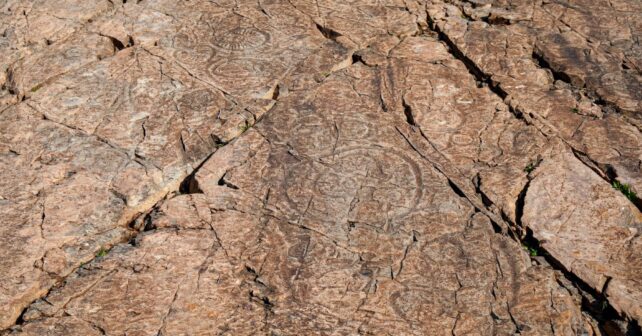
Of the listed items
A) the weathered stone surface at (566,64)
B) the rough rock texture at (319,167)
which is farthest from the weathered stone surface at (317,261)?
the weathered stone surface at (566,64)

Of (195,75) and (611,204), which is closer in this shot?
(611,204)

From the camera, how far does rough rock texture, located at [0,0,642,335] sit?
3.80m

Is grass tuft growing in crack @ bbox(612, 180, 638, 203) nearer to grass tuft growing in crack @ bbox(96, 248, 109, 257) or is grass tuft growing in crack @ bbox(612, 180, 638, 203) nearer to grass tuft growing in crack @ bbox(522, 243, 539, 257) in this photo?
grass tuft growing in crack @ bbox(522, 243, 539, 257)

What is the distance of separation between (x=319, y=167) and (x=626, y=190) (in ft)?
5.69

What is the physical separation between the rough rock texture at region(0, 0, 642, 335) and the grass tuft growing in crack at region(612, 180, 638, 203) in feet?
0.04

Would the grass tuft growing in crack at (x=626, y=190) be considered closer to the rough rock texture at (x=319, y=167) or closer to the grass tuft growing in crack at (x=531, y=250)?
the rough rock texture at (x=319, y=167)

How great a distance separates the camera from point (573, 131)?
4758 mm

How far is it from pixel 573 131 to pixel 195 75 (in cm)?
246

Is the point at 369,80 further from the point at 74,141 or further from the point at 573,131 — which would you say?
the point at 74,141

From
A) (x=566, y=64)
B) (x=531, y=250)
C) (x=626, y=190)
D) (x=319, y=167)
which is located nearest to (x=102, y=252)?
(x=319, y=167)

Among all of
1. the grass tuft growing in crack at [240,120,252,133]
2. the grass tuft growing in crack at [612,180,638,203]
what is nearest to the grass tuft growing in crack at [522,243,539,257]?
the grass tuft growing in crack at [612,180,638,203]

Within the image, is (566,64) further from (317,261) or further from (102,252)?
(102,252)

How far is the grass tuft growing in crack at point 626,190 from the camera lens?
4.32 metres

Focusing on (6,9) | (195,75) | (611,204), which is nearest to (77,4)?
(6,9)
